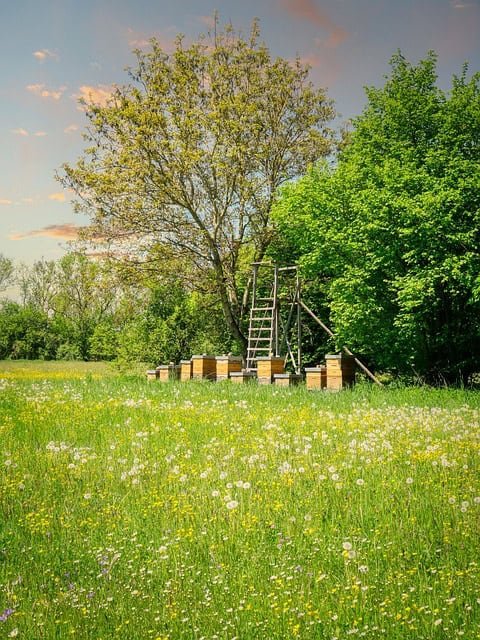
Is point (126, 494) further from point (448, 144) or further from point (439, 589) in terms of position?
point (448, 144)

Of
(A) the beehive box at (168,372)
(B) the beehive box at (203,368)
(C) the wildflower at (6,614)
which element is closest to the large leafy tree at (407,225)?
(B) the beehive box at (203,368)

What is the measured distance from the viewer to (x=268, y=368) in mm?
20484

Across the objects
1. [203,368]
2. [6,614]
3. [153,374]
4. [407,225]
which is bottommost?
[6,614]

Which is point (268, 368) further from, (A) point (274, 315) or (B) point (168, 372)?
(B) point (168, 372)

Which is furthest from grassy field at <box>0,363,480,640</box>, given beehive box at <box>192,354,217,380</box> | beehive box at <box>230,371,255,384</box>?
beehive box at <box>192,354,217,380</box>

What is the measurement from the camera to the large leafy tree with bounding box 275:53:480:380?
18703 mm

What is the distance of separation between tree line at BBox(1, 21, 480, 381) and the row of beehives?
1666 millimetres

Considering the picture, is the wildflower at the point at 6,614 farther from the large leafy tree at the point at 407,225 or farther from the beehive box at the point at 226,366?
the beehive box at the point at 226,366

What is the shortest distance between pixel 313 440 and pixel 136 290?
18.7 metres

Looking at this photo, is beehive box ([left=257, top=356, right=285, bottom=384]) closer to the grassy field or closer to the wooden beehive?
the wooden beehive

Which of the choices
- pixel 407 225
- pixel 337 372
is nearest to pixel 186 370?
pixel 337 372

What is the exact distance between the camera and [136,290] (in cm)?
2698

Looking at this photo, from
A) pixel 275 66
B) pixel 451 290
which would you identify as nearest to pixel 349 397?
pixel 451 290

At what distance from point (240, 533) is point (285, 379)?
13735 millimetres
